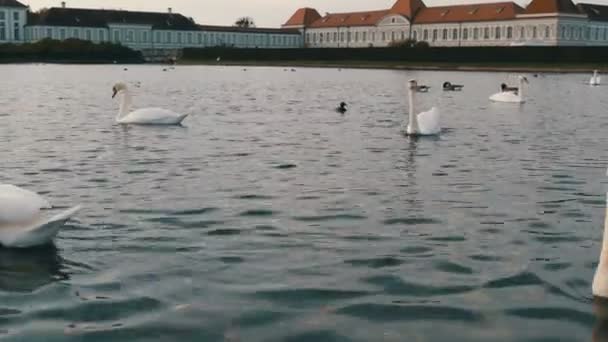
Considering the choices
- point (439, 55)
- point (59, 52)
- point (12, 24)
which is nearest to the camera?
point (439, 55)

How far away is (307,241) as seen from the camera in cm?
760

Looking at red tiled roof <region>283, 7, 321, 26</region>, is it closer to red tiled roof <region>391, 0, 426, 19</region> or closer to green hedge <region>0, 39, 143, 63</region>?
red tiled roof <region>391, 0, 426, 19</region>

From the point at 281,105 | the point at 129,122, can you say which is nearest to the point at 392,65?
the point at 281,105

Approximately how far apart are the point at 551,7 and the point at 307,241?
144 metres

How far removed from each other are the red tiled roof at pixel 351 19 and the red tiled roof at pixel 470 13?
10958mm

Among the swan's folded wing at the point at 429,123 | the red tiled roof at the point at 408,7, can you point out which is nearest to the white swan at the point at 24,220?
the swan's folded wing at the point at 429,123

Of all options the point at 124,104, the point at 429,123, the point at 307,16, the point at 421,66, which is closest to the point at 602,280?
the point at 429,123

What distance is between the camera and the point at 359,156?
556 inches

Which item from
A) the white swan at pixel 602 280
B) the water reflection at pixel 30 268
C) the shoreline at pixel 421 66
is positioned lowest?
the water reflection at pixel 30 268

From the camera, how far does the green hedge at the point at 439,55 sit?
82375 millimetres

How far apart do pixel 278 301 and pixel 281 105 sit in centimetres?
2326

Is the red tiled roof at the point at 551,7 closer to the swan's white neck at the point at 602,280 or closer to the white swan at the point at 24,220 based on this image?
the swan's white neck at the point at 602,280

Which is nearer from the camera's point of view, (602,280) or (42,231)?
(602,280)

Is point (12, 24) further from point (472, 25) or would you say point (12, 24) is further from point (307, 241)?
point (307, 241)
